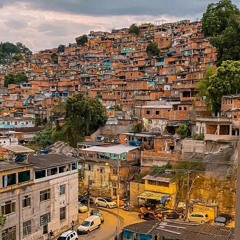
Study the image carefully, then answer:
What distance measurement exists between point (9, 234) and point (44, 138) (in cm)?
2268

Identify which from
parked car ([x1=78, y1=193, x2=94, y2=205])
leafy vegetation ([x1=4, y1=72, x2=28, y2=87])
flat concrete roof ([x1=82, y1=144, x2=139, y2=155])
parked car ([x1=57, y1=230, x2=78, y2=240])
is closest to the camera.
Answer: parked car ([x1=57, y1=230, x2=78, y2=240])

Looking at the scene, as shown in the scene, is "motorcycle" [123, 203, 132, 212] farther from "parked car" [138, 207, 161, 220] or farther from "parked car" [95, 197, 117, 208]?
"parked car" [138, 207, 161, 220]

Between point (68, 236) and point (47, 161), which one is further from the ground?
point (47, 161)

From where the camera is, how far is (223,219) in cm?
1997

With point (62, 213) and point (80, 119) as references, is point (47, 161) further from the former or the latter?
point (80, 119)

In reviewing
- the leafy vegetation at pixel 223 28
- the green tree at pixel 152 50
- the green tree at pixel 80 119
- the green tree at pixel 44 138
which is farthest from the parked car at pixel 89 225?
the green tree at pixel 152 50

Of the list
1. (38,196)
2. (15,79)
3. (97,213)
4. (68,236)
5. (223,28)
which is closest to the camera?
(68,236)

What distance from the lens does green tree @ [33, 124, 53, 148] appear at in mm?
38562

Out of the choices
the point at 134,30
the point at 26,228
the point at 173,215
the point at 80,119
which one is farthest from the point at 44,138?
the point at 134,30

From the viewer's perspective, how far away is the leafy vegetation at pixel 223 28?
38.3 m

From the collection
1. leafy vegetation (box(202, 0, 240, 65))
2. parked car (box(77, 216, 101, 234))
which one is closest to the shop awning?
parked car (box(77, 216, 101, 234))

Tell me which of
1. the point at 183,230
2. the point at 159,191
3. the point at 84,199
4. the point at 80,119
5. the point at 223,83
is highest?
the point at 223,83

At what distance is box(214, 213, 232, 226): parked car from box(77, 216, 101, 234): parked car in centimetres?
597

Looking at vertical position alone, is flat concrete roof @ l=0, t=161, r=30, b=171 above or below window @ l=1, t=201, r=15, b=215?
above
